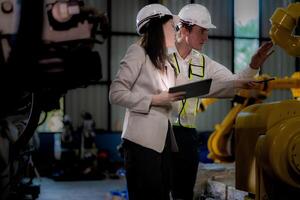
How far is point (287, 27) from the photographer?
2531mm

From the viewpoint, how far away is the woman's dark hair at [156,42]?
2334 millimetres

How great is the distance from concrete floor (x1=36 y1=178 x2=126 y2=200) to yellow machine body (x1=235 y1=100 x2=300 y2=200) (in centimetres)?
333

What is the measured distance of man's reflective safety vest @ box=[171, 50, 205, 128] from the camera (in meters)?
2.71

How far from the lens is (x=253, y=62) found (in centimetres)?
263

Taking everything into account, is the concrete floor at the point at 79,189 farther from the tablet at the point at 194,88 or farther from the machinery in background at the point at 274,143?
the tablet at the point at 194,88

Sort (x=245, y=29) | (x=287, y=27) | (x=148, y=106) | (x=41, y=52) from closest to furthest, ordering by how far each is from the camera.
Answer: (x=41, y=52)
(x=148, y=106)
(x=287, y=27)
(x=245, y=29)

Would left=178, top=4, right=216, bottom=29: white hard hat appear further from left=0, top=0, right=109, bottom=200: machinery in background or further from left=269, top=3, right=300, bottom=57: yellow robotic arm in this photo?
left=0, top=0, right=109, bottom=200: machinery in background

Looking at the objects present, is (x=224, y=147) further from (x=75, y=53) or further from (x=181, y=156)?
(x=75, y=53)

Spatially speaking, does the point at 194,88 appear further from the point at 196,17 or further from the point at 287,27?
the point at 196,17

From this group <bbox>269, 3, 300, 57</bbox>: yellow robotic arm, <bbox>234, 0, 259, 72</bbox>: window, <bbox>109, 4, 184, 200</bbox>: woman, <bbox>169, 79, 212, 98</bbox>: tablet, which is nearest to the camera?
<bbox>169, 79, 212, 98</bbox>: tablet

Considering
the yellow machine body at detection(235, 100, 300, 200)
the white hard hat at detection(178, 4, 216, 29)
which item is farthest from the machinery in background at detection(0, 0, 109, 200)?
the white hard hat at detection(178, 4, 216, 29)

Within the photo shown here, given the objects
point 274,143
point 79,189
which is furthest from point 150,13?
point 79,189

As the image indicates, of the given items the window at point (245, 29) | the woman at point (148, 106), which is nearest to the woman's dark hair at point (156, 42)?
the woman at point (148, 106)

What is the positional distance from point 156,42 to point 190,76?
0.50m
